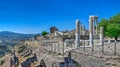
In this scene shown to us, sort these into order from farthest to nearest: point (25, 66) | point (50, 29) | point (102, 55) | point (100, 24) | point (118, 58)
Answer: point (50, 29) → point (100, 24) → point (25, 66) → point (102, 55) → point (118, 58)

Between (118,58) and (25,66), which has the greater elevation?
(118,58)

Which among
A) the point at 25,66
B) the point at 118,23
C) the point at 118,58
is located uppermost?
the point at 118,23

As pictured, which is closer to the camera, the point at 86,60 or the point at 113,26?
the point at 86,60

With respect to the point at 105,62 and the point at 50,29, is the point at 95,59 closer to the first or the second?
the point at 105,62

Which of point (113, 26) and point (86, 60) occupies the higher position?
point (113, 26)

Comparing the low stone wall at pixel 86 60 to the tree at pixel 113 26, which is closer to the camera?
the low stone wall at pixel 86 60

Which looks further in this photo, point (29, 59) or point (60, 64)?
point (29, 59)

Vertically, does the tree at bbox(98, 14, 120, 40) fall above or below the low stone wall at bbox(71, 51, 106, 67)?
above

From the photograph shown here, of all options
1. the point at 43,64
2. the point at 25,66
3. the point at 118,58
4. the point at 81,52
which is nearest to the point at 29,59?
the point at 25,66

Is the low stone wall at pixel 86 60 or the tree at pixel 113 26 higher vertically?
the tree at pixel 113 26

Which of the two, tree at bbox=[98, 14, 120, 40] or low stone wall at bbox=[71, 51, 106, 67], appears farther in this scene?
tree at bbox=[98, 14, 120, 40]

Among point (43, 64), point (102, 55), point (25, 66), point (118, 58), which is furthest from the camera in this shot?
point (25, 66)

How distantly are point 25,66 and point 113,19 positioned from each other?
72.8ft

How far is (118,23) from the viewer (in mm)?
48531
